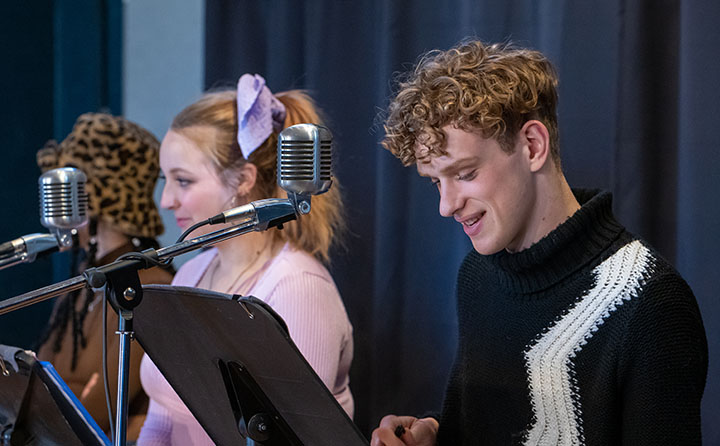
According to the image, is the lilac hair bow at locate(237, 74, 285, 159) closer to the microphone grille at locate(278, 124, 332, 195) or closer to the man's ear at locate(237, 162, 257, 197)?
the man's ear at locate(237, 162, 257, 197)

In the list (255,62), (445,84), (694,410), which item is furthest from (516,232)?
(255,62)

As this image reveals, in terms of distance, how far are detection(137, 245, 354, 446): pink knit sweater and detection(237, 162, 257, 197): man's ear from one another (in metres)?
0.18

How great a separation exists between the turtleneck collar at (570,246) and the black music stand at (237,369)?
50cm

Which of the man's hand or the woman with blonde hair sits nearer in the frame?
the man's hand

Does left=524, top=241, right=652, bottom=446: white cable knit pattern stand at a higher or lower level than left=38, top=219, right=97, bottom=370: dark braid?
higher

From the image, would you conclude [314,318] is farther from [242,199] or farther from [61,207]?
[61,207]

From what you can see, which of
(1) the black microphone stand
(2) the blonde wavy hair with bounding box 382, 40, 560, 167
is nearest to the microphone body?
(1) the black microphone stand

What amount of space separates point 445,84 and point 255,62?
1465 mm

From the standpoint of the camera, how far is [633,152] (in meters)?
1.90

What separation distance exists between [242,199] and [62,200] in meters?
0.58

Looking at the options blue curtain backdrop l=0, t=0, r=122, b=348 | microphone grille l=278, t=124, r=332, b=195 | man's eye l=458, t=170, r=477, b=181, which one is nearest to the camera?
microphone grille l=278, t=124, r=332, b=195

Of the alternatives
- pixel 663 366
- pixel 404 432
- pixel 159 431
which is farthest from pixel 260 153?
pixel 663 366

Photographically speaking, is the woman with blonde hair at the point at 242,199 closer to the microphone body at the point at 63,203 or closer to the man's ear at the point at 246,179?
the man's ear at the point at 246,179

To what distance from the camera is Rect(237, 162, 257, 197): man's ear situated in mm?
2064
